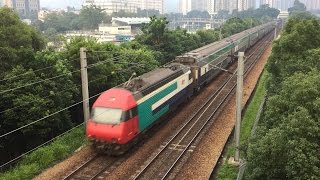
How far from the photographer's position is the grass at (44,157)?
18.9 m

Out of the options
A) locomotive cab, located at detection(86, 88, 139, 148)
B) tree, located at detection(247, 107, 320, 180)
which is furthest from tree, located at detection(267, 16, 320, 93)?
tree, located at detection(247, 107, 320, 180)

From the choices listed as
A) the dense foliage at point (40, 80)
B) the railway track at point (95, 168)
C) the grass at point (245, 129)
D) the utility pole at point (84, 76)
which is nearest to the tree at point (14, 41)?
the dense foliage at point (40, 80)

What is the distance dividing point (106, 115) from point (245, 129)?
10.7 meters

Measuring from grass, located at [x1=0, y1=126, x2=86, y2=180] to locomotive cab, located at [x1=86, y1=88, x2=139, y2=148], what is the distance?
2.32m

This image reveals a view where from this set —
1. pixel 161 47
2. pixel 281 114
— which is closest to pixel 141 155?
pixel 281 114

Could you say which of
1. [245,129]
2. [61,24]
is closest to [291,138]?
[245,129]

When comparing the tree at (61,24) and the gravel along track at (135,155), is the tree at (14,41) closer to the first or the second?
the gravel along track at (135,155)

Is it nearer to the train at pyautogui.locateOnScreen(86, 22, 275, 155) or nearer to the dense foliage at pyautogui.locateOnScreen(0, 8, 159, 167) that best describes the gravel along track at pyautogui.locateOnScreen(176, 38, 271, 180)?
the train at pyautogui.locateOnScreen(86, 22, 275, 155)

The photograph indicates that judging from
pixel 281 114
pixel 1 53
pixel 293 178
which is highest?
pixel 1 53

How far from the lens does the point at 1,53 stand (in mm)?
25891

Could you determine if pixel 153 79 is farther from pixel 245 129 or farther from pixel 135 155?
pixel 245 129

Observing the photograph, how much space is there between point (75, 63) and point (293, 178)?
2071cm

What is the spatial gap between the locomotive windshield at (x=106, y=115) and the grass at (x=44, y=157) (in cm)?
311

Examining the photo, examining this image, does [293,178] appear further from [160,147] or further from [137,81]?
[137,81]
